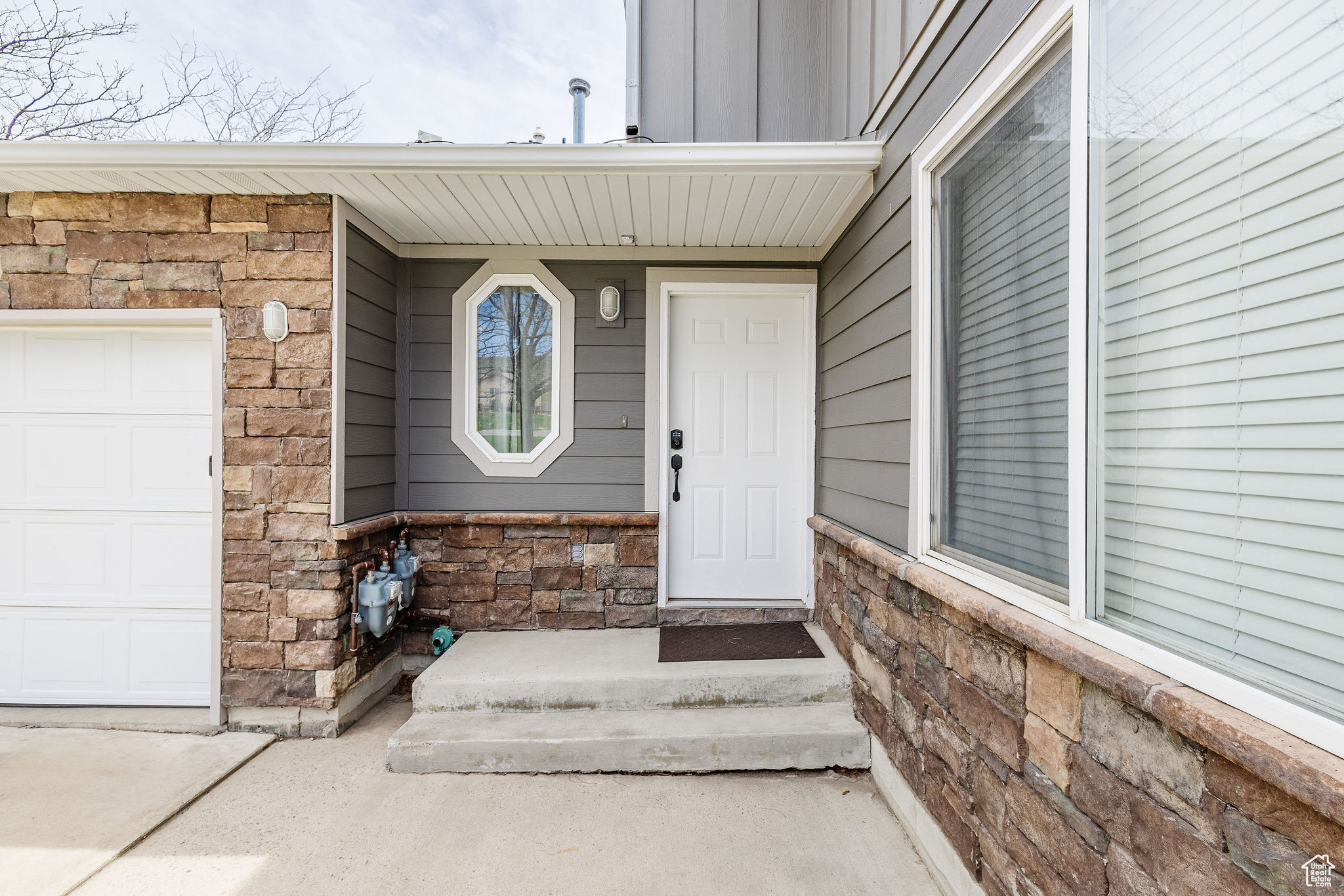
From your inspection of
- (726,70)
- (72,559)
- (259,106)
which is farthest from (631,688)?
(259,106)

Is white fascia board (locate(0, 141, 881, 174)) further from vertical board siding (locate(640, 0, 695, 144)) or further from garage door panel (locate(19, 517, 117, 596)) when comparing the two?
garage door panel (locate(19, 517, 117, 596))

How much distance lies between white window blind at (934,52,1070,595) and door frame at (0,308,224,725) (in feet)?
10.1

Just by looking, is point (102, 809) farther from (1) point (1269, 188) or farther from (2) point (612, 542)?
(1) point (1269, 188)

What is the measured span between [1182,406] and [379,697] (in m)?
3.48

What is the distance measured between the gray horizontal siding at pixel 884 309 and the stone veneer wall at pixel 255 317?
2415 mm

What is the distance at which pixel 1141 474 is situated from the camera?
3.97 feet

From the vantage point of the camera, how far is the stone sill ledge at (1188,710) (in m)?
0.83

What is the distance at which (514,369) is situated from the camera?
3426 mm

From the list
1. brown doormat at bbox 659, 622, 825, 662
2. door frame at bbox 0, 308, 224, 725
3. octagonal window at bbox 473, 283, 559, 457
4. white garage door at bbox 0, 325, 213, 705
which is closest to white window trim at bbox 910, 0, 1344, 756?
brown doormat at bbox 659, 622, 825, 662

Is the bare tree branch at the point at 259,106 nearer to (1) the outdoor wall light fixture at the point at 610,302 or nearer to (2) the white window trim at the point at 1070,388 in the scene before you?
(1) the outdoor wall light fixture at the point at 610,302

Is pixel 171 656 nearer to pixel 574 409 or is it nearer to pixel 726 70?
pixel 574 409

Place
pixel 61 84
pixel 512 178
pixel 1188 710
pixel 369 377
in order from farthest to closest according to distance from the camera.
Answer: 1. pixel 61 84
2. pixel 369 377
3. pixel 512 178
4. pixel 1188 710

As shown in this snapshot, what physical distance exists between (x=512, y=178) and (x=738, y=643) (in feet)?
7.99

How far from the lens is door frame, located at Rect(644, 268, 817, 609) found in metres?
3.40
